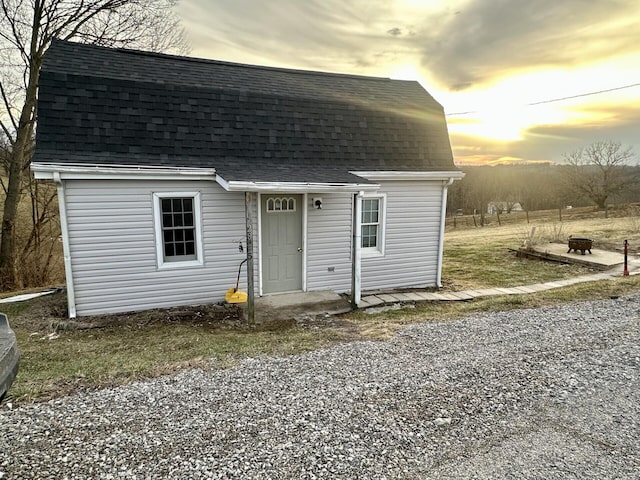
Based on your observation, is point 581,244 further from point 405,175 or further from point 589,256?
point 405,175

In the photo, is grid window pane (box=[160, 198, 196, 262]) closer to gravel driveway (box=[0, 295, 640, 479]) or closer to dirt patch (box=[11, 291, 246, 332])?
dirt patch (box=[11, 291, 246, 332])

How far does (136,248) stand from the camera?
23.7ft

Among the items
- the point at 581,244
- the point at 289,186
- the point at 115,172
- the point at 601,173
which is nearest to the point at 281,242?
the point at 289,186

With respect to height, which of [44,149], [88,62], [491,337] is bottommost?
[491,337]

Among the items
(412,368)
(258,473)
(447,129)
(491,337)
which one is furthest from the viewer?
(447,129)

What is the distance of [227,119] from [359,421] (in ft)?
21.6

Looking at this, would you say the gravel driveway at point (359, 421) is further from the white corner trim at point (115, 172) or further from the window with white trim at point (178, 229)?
the white corner trim at point (115, 172)

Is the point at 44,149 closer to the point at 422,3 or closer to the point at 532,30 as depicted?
the point at 422,3

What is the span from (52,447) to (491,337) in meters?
5.72

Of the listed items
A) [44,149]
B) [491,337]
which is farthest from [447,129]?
[44,149]

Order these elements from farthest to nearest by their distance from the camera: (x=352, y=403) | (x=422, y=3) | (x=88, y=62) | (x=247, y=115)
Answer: (x=422, y=3) < (x=247, y=115) < (x=88, y=62) < (x=352, y=403)

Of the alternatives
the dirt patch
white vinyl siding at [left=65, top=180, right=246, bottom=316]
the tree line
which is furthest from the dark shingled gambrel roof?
the tree line

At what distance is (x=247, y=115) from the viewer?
808 cm

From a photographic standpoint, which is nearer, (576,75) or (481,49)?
(481,49)
